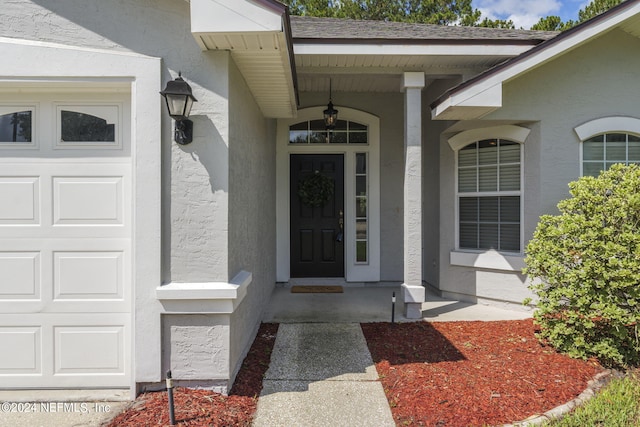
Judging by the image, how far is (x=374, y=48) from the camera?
4.64 m

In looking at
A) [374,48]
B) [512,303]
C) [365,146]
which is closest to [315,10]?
[365,146]

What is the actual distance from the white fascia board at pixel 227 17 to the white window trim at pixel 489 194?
394 cm

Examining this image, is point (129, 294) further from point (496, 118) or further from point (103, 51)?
point (496, 118)

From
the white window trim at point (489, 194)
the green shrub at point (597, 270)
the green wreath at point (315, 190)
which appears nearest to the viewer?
the green shrub at point (597, 270)

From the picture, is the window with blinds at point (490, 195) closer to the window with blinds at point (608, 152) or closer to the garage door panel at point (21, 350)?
the window with blinds at point (608, 152)

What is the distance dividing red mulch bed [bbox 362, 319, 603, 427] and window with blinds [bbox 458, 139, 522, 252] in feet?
4.52

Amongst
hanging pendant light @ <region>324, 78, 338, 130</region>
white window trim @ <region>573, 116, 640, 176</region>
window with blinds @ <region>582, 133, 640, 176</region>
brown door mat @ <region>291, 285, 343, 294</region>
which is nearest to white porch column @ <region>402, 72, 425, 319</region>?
hanging pendant light @ <region>324, 78, 338, 130</region>

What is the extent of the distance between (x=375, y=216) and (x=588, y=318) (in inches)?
144

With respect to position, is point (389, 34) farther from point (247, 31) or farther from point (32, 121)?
point (32, 121)

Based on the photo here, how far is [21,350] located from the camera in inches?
120

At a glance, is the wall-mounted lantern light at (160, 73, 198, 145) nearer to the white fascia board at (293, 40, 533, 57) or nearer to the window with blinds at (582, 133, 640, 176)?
the white fascia board at (293, 40, 533, 57)

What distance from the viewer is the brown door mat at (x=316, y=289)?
6348mm

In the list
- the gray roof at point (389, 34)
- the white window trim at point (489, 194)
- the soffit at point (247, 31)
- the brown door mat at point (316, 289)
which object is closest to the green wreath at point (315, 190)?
the brown door mat at point (316, 289)

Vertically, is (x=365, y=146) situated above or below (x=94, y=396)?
above
